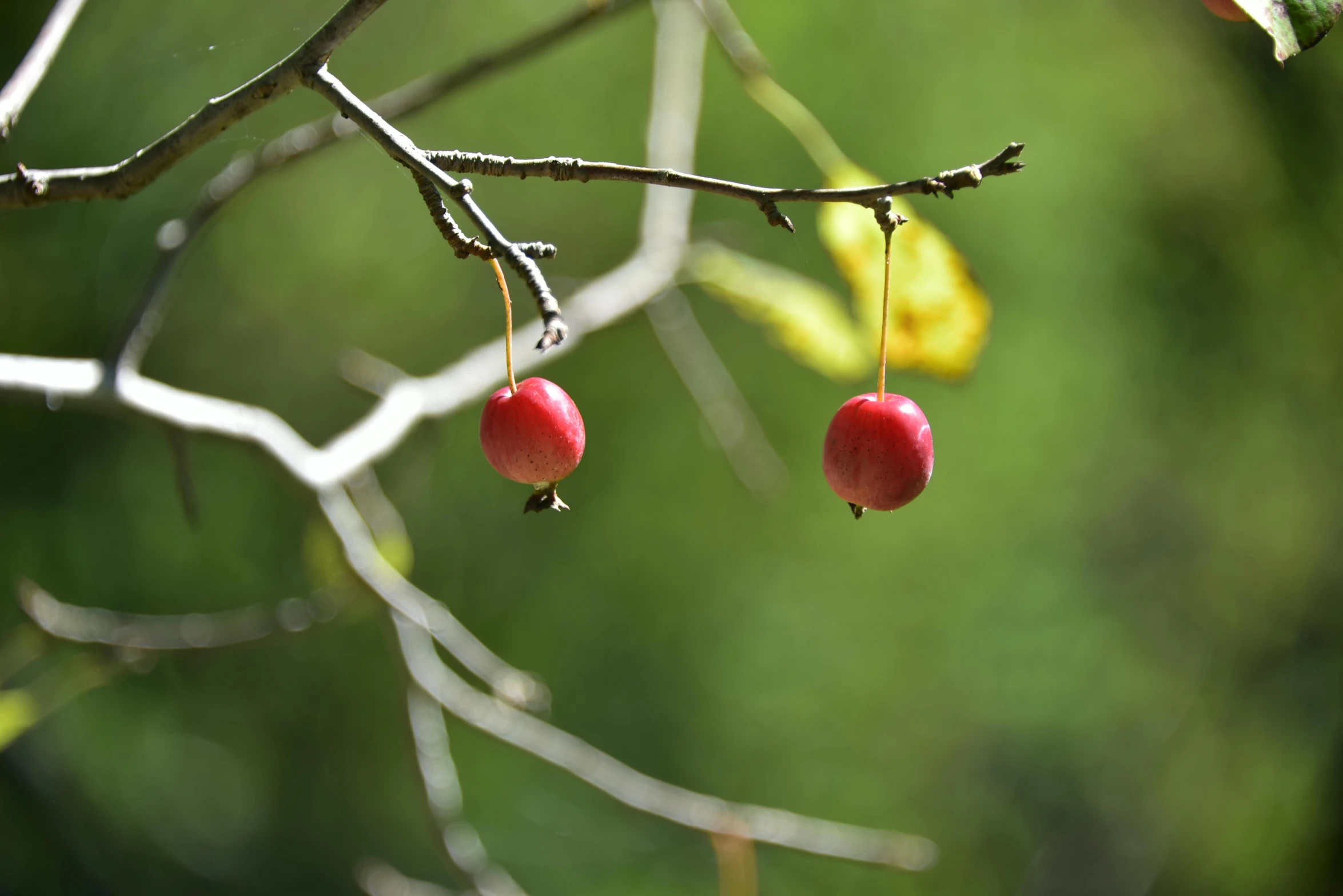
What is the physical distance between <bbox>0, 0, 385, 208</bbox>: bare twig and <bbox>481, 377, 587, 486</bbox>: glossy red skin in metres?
0.16

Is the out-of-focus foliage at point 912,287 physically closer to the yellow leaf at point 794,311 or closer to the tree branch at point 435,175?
the yellow leaf at point 794,311

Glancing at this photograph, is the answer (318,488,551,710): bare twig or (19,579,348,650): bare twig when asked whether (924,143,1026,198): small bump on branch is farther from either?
(19,579,348,650): bare twig

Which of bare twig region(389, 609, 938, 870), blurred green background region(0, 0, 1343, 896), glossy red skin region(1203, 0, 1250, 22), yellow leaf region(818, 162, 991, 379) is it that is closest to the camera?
glossy red skin region(1203, 0, 1250, 22)

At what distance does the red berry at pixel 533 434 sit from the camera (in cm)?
41

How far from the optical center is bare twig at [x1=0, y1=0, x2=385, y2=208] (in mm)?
342

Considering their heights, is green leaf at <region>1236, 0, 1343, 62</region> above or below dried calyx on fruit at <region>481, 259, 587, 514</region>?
above

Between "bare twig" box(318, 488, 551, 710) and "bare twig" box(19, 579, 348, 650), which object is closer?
"bare twig" box(318, 488, 551, 710)

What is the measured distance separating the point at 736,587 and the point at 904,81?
6.24 feet

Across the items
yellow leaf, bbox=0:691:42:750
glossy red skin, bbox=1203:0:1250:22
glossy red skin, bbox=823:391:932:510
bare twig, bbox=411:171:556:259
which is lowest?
yellow leaf, bbox=0:691:42:750

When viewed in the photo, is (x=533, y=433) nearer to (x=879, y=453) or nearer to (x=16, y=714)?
(x=879, y=453)

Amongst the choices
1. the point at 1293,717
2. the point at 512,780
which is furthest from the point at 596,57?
the point at 1293,717

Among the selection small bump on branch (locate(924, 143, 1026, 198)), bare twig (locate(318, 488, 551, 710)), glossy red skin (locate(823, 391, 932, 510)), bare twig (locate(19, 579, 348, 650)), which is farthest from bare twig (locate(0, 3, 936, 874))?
small bump on branch (locate(924, 143, 1026, 198))

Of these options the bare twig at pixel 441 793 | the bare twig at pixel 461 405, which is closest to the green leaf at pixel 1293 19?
the bare twig at pixel 461 405

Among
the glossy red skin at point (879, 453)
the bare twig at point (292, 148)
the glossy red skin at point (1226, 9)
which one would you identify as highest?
the bare twig at point (292, 148)
